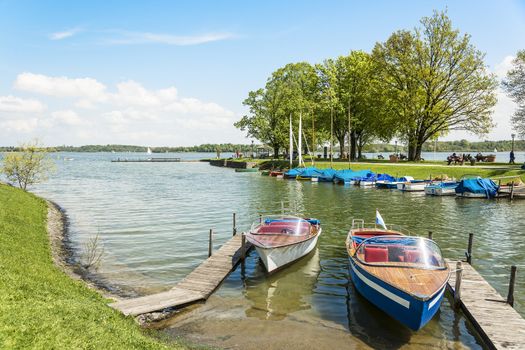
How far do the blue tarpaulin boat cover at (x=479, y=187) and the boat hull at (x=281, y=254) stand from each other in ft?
103

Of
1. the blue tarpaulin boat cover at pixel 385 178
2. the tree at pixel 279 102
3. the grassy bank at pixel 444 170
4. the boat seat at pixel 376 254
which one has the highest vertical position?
the tree at pixel 279 102

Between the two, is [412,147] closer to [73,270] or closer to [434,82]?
[434,82]

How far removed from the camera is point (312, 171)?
66500 mm

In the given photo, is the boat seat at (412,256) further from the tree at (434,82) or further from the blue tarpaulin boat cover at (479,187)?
the tree at (434,82)

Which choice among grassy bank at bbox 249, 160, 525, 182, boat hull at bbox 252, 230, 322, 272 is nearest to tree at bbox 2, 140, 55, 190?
boat hull at bbox 252, 230, 322, 272

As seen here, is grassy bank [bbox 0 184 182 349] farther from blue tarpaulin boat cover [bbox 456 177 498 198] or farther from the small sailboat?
blue tarpaulin boat cover [bbox 456 177 498 198]

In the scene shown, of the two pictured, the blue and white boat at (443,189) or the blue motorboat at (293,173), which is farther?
the blue motorboat at (293,173)

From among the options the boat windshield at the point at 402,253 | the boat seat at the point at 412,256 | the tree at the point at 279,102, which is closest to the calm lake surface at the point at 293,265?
the boat windshield at the point at 402,253

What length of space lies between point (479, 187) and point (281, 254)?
34245 mm

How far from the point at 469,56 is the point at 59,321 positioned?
70151 mm

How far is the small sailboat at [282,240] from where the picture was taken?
707 inches

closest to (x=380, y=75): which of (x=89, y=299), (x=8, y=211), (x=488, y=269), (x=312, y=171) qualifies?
(x=312, y=171)

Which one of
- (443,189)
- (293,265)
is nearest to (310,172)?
(443,189)

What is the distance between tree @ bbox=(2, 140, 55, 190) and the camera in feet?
141
